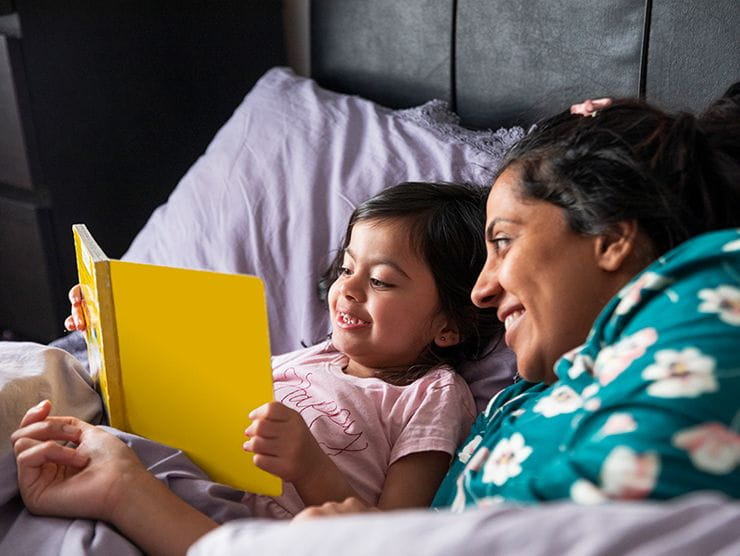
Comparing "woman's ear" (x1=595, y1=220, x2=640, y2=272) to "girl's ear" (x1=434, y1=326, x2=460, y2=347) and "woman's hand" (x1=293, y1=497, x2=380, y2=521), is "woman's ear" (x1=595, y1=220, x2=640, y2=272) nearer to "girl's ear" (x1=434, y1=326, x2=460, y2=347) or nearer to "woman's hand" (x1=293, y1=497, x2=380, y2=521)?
"woman's hand" (x1=293, y1=497, x2=380, y2=521)

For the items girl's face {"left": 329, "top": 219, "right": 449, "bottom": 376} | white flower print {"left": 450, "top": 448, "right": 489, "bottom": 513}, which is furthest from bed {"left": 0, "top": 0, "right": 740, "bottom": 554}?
white flower print {"left": 450, "top": 448, "right": 489, "bottom": 513}

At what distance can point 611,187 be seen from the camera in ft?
3.09

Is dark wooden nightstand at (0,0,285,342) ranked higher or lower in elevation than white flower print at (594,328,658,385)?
lower

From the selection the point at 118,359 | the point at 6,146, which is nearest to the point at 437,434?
the point at 118,359

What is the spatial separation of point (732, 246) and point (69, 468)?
0.69 m

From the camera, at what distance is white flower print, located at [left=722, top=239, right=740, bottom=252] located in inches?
30.6

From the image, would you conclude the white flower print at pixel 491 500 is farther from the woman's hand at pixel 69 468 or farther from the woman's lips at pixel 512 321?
the woman's hand at pixel 69 468


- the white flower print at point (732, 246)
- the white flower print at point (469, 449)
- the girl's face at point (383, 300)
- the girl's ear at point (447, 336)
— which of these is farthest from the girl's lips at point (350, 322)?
the white flower print at point (732, 246)

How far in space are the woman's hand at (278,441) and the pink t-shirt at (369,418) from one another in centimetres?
13

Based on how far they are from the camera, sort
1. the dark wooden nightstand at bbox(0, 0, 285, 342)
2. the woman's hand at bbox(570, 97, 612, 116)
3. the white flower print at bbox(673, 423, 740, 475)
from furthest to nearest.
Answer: the dark wooden nightstand at bbox(0, 0, 285, 342) → the woman's hand at bbox(570, 97, 612, 116) → the white flower print at bbox(673, 423, 740, 475)

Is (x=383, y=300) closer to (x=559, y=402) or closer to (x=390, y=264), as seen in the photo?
(x=390, y=264)

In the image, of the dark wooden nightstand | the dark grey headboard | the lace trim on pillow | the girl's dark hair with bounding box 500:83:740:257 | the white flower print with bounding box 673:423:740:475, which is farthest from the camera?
the dark wooden nightstand

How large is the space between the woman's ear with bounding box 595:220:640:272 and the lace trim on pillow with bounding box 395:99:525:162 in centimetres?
52

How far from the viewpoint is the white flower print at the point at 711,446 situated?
0.67 meters
